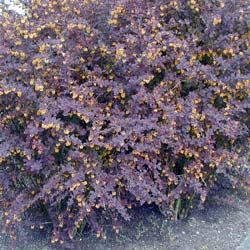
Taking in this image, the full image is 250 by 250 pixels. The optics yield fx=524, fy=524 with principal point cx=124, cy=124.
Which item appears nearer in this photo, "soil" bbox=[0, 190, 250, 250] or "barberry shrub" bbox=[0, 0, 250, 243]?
"barberry shrub" bbox=[0, 0, 250, 243]

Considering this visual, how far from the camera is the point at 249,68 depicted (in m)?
4.59

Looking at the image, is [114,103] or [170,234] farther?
[170,234]

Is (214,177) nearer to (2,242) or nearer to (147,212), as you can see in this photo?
(147,212)

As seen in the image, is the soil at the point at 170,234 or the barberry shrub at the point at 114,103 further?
the soil at the point at 170,234

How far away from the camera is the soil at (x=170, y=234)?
4.46 m

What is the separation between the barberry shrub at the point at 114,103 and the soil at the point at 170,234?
225 millimetres

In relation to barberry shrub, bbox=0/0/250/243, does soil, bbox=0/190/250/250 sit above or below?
below

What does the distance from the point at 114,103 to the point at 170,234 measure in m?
1.33

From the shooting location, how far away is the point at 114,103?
4164mm

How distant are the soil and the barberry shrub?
225mm

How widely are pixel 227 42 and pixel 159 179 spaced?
4.25 feet

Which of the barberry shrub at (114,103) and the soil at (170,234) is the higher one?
the barberry shrub at (114,103)

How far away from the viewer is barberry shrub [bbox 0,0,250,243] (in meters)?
3.90

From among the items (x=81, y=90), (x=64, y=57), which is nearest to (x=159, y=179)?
(x=81, y=90)
